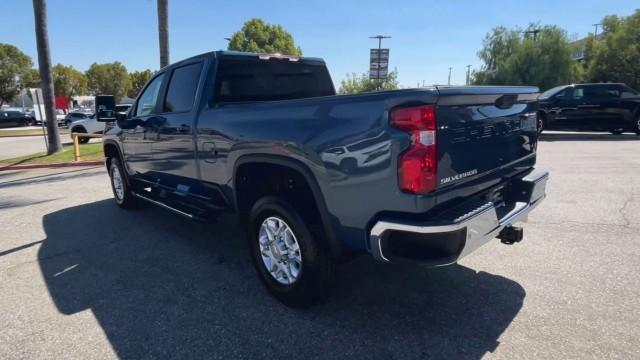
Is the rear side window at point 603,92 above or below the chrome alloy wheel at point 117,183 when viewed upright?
above

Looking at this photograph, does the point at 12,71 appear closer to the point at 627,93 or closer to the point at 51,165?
the point at 51,165

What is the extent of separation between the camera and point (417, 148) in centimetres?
230

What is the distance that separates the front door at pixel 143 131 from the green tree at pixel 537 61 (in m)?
35.7

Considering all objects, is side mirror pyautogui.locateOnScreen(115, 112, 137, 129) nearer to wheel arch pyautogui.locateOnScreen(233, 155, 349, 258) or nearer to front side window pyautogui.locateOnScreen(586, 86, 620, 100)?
wheel arch pyautogui.locateOnScreen(233, 155, 349, 258)

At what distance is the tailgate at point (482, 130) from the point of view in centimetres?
242

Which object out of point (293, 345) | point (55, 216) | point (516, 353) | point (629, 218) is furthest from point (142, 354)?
point (629, 218)

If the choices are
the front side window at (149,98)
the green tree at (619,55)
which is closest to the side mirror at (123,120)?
the front side window at (149,98)

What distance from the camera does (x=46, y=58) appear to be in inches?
488

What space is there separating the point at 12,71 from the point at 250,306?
72.7m

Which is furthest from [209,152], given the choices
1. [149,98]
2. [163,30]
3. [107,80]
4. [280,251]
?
[107,80]

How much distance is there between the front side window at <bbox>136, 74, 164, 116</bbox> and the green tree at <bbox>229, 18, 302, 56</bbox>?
3277 centimetres

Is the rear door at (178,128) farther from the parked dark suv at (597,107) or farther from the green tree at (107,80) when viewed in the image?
the green tree at (107,80)

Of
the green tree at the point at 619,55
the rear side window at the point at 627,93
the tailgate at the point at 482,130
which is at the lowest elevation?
the tailgate at the point at 482,130

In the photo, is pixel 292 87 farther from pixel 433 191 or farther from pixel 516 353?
pixel 516 353
